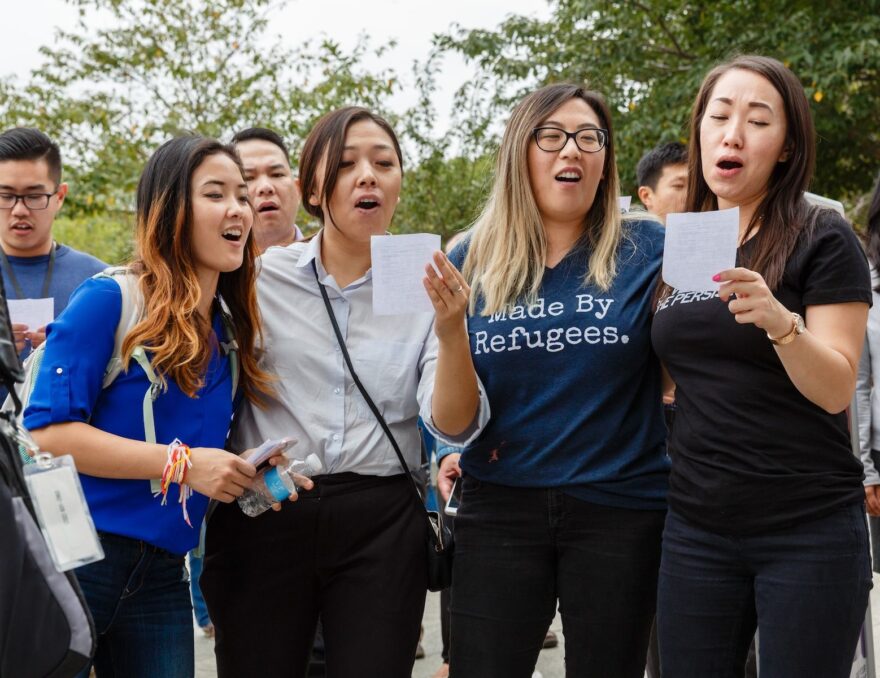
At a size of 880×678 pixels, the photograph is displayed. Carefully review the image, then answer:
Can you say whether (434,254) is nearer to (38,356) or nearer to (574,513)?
(574,513)

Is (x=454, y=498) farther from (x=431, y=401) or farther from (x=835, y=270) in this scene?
(x=835, y=270)

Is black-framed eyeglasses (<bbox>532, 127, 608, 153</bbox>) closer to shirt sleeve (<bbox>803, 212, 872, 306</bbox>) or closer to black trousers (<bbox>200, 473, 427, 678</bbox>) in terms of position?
shirt sleeve (<bbox>803, 212, 872, 306</bbox>)

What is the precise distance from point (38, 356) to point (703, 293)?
1739 mm

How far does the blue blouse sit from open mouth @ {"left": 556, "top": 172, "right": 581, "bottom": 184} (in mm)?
1182

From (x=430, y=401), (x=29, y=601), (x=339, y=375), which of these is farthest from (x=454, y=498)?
(x=29, y=601)

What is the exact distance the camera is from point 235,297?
298cm

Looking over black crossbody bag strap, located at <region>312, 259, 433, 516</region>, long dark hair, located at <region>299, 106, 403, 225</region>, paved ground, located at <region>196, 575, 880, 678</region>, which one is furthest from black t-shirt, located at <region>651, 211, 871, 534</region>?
paved ground, located at <region>196, 575, 880, 678</region>

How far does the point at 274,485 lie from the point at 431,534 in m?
0.58

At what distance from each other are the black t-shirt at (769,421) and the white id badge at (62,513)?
154cm

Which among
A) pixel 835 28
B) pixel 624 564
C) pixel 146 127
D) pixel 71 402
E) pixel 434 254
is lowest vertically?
pixel 624 564

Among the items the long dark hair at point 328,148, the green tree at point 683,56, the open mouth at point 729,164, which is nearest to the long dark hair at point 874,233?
the open mouth at point 729,164

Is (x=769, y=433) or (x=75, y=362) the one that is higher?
(x=75, y=362)

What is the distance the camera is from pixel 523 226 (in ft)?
9.91

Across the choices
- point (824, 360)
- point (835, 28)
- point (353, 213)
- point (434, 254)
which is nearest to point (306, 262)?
point (353, 213)
